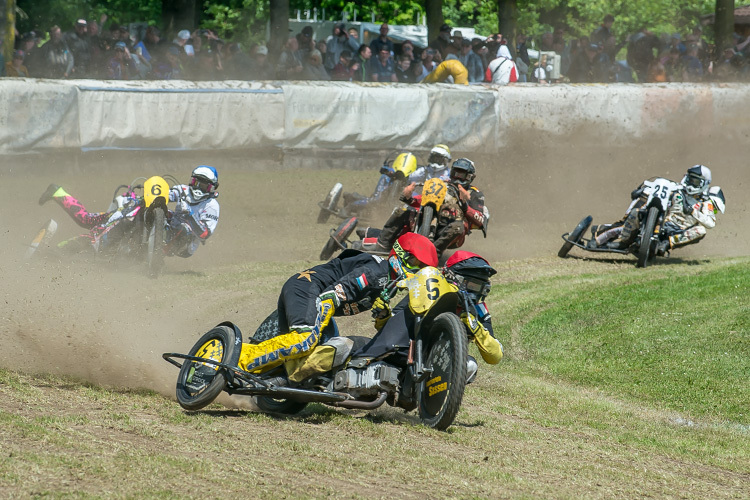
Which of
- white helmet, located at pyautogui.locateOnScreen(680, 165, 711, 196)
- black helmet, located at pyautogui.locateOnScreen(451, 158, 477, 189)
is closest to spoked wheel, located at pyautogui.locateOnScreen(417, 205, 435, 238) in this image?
black helmet, located at pyautogui.locateOnScreen(451, 158, 477, 189)

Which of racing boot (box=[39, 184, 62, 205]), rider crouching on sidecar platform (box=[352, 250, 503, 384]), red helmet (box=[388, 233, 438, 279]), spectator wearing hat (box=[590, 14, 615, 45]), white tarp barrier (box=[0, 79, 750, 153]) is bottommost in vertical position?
racing boot (box=[39, 184, 62, 205])

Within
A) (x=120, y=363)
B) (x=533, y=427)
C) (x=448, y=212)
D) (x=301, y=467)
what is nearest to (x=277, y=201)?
(x=448, y=212)

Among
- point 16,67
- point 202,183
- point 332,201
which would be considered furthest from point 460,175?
point 16,67

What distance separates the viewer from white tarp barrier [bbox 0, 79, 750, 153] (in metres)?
19.2

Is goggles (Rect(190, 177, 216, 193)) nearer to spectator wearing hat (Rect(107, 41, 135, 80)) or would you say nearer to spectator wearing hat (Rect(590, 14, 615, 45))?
spectator wearing hat (Rect(107, 41, 135, 80))

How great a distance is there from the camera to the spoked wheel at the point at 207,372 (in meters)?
7.22

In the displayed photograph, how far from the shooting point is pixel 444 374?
22.7 ft

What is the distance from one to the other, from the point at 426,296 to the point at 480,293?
569 millimetres

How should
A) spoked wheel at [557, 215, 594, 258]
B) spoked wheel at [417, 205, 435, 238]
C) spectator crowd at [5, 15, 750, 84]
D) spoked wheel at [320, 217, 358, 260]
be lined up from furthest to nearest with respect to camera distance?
1. spectator crowd at [5, 15, 750, 84]
2. spoked wheel at [557, 215, 594, 258]
3. spoked wheel at [320, 217, 358, 260]
4. spoked wheel at [417, 205, 435, 238]

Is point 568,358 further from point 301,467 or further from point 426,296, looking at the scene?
point 301,467

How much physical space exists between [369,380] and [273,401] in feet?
3.91

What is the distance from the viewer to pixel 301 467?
226 inches

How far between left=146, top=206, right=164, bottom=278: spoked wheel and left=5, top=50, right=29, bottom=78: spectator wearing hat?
837cm

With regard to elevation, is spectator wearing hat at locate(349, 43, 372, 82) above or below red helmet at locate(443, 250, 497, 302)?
above
